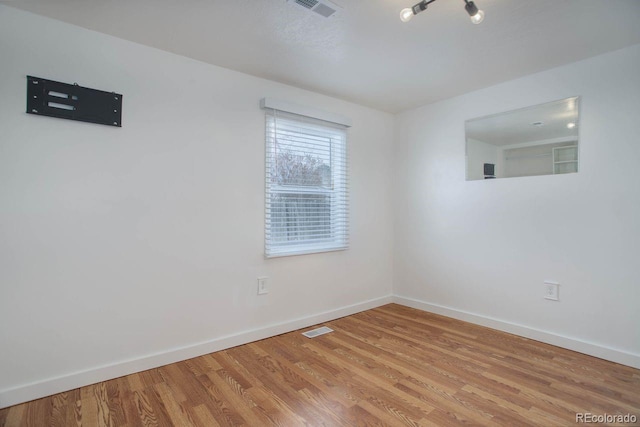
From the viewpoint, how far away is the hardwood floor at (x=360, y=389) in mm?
1737

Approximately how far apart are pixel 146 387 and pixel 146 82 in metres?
2.14

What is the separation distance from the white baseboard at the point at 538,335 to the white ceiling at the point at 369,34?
7.58 feet

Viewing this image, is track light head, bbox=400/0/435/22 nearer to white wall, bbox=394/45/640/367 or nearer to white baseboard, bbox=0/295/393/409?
white wall, bbox=394/45/640/367

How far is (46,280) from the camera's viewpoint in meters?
1.98

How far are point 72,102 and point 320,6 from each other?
1.72m

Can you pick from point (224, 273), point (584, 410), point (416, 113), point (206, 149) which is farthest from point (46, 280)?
point (416, 113)

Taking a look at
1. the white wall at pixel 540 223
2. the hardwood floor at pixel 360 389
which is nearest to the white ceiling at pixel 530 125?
the white wall at pixel 540 223

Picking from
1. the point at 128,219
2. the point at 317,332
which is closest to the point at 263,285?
the point at 317,332

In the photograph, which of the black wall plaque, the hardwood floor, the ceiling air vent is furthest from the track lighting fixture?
the hardwood floor

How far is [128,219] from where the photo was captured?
2.25 metres

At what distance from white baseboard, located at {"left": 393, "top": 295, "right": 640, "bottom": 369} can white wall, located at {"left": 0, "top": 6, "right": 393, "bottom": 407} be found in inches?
60.2

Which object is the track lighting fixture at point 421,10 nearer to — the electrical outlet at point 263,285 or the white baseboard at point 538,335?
the electrical outlet at point 263,285

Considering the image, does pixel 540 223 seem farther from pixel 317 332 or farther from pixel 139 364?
pixel 139 364

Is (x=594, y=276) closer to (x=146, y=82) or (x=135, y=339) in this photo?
(x=135, y=339)
